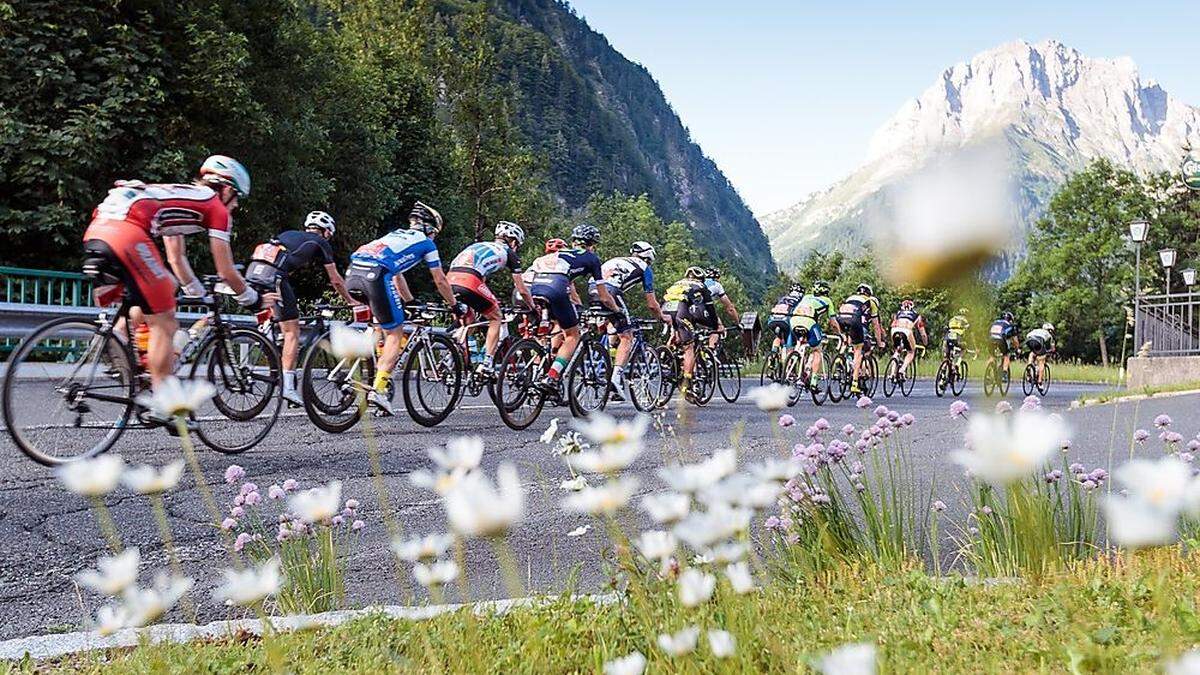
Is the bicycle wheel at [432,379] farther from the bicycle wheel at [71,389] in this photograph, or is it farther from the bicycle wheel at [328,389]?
the bicycle wheel at [71,389]

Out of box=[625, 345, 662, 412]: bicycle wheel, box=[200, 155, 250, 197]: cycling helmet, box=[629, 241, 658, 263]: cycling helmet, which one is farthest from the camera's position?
box=[629, 241, 658, 263]: cycling helmet

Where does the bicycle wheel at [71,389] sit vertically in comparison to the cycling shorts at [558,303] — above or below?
below

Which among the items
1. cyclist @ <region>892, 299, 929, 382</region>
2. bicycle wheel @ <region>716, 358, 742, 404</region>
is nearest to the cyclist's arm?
bicycle wheel @ <region>716, 358, 742, 404</region>

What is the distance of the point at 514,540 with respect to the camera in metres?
4.45

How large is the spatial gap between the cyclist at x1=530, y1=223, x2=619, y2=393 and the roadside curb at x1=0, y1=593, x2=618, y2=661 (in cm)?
682

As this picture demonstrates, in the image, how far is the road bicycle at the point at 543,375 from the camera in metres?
9.12

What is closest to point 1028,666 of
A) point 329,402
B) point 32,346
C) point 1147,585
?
point 1147,585

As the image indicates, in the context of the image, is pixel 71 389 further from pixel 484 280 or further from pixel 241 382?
pixel 484 280

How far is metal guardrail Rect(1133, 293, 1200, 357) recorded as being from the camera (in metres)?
22.9

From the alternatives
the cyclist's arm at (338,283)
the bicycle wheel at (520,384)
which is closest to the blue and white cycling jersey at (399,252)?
the cyclist's arm at (338,283)

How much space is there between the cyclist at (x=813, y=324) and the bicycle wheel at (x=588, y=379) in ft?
17.4

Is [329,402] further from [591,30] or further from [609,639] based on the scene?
[591,30]

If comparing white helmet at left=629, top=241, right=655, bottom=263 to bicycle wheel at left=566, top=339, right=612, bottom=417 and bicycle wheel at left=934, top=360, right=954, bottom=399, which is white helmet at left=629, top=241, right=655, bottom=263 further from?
bicycle wheel at left=934, top=360, right=954, bottom=399

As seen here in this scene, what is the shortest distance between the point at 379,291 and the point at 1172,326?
21115mm
